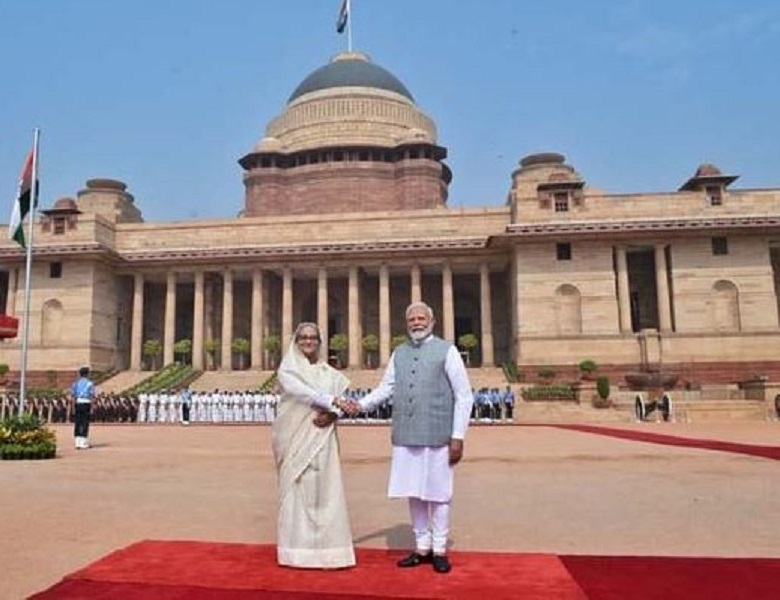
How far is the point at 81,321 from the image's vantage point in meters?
40.8

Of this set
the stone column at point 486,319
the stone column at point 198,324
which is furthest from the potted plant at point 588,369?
the stone column at point 198,324

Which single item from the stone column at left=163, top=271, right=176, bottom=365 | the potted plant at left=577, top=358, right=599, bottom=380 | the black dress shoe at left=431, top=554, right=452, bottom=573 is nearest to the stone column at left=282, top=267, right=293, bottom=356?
the stone column at left=163, top=271, right=176, bottom=365

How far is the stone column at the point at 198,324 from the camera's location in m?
42.9

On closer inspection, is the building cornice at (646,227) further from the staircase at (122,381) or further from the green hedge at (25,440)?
the green hedge at (25,440)

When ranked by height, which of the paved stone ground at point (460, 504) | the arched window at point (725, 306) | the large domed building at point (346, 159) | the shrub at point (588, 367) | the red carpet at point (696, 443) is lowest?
the red carpet at point (696, 443)

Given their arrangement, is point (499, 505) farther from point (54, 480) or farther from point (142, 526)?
point (54, 480)

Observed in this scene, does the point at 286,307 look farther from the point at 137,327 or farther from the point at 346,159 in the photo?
the point at 346,159

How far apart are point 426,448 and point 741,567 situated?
2.46 m

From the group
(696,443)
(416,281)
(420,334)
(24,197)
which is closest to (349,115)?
(416,281)

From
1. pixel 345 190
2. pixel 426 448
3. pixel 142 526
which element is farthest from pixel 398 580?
pixel 345 190

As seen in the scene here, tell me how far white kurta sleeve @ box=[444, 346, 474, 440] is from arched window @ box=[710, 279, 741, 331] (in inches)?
1410

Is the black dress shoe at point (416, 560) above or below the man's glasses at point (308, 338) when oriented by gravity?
below

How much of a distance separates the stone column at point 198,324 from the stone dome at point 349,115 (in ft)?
49.2

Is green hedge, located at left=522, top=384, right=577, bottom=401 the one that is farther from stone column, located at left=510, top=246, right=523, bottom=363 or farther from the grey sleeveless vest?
the grey sleeveless vest
